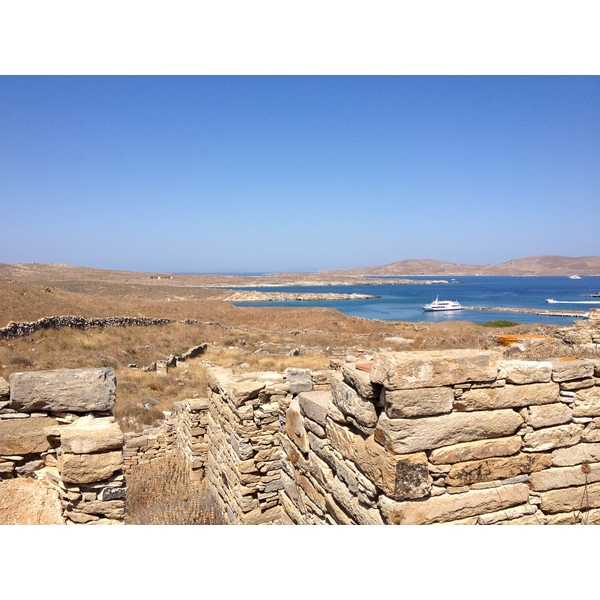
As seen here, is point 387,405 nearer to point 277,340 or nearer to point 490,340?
point 490,340

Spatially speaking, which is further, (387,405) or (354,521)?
(354,521)

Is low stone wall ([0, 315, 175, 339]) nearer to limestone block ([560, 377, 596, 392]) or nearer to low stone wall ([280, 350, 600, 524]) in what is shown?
low stone wall ([280, 350, 600, 524])

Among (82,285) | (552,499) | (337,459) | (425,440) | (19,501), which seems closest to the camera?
(425,440)

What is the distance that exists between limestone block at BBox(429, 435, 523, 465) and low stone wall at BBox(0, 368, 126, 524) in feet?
9.72

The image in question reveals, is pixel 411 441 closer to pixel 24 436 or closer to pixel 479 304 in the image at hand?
pixel 24 436

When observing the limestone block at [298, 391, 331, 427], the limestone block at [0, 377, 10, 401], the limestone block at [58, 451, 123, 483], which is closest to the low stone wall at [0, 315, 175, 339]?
the limestone block at [0, 377, 10, 401]

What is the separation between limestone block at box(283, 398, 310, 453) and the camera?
4711mm

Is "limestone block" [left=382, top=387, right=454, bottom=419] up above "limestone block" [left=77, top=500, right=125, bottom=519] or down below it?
above

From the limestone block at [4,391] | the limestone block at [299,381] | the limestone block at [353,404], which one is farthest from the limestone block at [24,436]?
the limestone block at [353,404]

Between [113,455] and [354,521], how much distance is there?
2362 millimetres

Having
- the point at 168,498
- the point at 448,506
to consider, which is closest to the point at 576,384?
the point at 448,506
